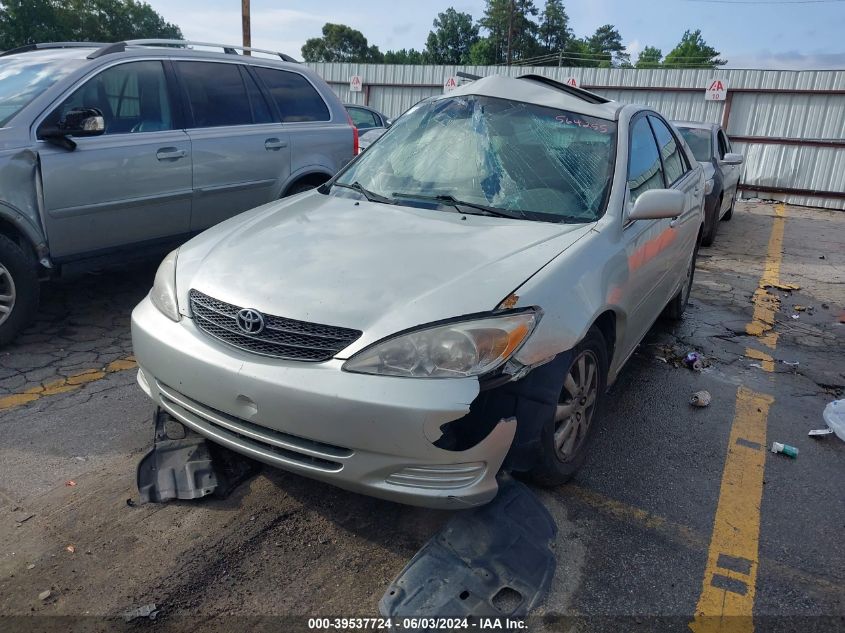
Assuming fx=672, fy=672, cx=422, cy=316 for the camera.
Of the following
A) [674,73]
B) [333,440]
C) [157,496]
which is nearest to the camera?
[333,440]

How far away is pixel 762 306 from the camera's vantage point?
6.33 metres

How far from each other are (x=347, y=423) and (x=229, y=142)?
12.2 ft

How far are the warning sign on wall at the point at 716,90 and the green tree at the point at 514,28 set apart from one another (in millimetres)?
66666

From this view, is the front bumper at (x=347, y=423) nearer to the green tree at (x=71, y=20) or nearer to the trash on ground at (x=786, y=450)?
the trash on ground at (x=786, y=450)

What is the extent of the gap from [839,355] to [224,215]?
490cm

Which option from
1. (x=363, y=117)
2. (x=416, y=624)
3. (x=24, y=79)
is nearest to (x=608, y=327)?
(x=416, y=624)

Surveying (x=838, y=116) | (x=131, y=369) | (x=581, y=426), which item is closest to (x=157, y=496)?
(x=131, y=369)

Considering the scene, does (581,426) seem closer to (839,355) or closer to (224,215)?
(839,355)

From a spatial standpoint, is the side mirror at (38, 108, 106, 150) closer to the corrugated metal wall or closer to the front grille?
the front grille

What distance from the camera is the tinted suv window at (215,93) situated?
203 inches

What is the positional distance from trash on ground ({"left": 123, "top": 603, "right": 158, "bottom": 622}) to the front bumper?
0.60 meters

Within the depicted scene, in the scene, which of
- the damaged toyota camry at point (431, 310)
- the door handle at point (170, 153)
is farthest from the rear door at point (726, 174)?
the door handle at point (170, 153)

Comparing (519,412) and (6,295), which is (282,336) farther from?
(6,295)

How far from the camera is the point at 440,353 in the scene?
90.8 inches
